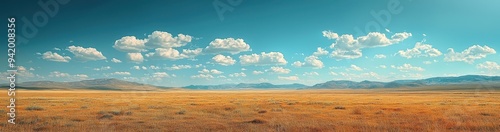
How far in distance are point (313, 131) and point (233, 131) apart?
5044mm

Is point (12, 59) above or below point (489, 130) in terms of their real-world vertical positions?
above

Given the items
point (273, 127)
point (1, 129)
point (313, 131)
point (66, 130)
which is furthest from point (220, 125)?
point (1, 129)

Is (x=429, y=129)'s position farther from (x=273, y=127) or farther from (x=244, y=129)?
(x=244, y=129)

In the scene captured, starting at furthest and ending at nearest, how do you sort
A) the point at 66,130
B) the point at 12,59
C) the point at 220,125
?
1. the point at 220,125
2. the point at 12,59
3. the point at 66,130

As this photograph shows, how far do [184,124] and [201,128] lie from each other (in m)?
2.47

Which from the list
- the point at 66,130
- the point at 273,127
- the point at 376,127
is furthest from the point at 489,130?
the point at 66,130

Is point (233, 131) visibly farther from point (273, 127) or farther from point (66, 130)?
point (66, 130)

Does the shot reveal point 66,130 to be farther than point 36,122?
No

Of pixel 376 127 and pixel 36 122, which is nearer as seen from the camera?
pixel 376 127

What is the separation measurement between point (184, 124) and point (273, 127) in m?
6.58

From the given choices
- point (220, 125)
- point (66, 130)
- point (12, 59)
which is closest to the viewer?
point (66, 130)

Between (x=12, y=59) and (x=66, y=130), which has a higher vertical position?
(x=12, y=59)

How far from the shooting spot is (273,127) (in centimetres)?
2339

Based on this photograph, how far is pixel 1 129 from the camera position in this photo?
2155cm
